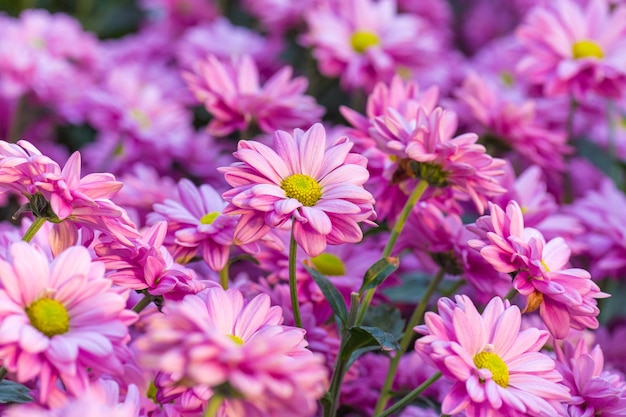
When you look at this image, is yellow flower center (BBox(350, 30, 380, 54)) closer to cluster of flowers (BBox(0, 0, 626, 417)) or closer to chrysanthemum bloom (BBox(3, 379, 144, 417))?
cluster of flowers (BBox(0, 0, 626, 417))

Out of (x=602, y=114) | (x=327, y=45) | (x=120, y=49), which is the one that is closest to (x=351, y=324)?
(x=327, y=45)

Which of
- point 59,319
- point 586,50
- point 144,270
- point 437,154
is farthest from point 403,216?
point 586,50

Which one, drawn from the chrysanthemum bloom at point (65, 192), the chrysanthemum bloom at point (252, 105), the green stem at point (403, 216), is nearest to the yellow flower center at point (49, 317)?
the chrysanthemum bloom at point (65, 192)

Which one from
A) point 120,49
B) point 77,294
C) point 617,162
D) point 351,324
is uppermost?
point 77,294

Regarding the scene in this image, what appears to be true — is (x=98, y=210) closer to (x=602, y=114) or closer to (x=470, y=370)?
(x=470, y=370)

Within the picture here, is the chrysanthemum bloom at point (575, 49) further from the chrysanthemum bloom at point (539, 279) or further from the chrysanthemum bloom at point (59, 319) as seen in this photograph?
the chrysanthemum bloom at point (59, 319)

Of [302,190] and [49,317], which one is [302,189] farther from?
[49,317]
